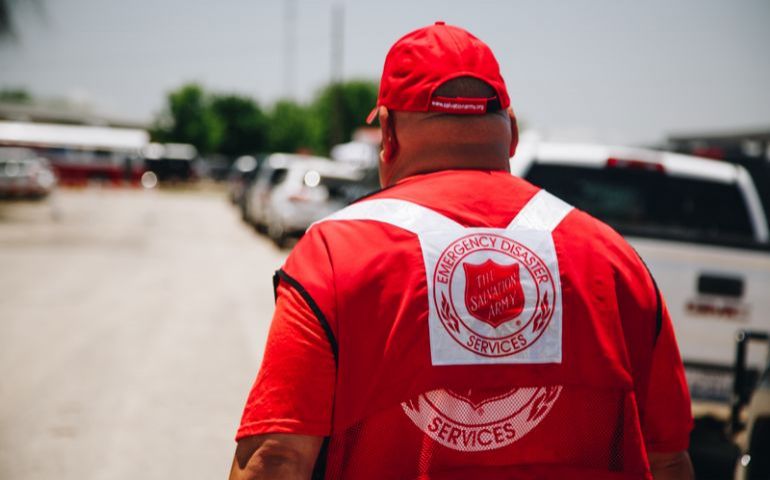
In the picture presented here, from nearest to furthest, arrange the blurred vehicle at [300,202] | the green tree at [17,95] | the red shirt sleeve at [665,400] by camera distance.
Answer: the red shirt sleeve at [665,400]
the blurred vehicle at [300,202]
the green tree at [17,95]

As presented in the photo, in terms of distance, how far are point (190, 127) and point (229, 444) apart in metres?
78.5

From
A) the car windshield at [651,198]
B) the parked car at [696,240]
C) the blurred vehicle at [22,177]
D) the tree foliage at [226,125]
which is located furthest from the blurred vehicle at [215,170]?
the parked car at [696,240]

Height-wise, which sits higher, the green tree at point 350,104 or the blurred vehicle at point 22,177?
the blurred vehicle at point 22,177

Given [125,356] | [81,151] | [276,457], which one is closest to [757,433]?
[276,457]

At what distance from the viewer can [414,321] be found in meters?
1.46

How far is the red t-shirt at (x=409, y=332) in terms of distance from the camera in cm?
142

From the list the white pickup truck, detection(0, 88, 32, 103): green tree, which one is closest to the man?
the white pickup truck

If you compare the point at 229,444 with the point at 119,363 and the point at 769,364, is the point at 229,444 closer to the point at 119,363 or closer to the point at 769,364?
the point at 119,363

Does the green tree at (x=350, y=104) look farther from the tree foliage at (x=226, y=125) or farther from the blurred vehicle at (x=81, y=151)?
the blurred vehicle at (x=81, y=151)

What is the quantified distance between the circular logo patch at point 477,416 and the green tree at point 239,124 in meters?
80.6

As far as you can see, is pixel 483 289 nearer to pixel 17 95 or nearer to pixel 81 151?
pixel 81 151

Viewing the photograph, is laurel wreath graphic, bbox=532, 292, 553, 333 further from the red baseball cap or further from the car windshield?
the car windshield

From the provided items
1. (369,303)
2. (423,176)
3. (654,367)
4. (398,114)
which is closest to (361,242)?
(369,303)

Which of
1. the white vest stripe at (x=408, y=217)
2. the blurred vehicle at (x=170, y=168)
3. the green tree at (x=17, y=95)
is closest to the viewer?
the white vest stripe at (x=408, y=217)
